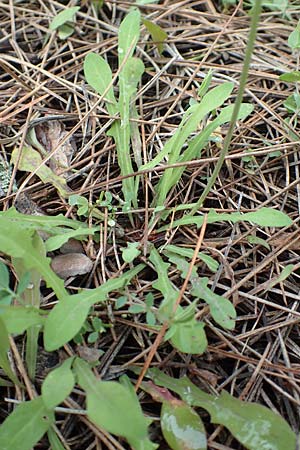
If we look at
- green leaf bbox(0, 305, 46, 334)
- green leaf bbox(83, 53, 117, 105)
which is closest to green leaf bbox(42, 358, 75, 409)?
green leaf bbox(0, 305, 46, 334)

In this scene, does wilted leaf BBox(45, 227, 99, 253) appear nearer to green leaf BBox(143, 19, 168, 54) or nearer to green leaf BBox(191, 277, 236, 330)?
green leaf BBox(191, 277, 236, 330)

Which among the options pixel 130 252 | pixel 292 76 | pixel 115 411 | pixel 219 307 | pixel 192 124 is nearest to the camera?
pixel 115 411

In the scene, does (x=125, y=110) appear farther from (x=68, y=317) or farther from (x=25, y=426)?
(x=25, y=426)

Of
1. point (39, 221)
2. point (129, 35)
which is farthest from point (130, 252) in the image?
point (129, 35)

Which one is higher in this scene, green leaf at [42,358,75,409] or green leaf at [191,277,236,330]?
green leaf at [42,358,75,409]

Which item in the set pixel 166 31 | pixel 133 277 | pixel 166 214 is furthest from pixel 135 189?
pixel 166 31

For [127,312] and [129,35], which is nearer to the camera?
[127,312]
